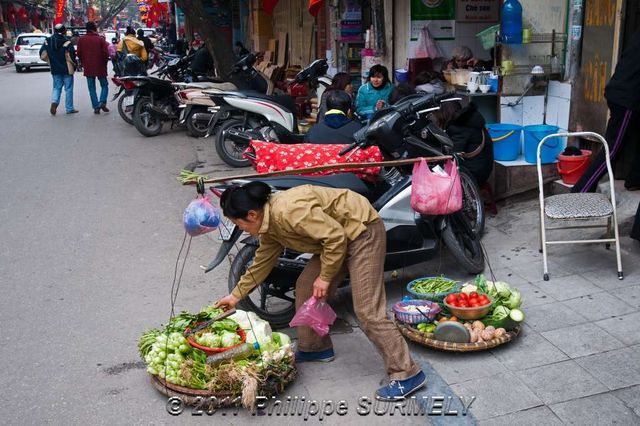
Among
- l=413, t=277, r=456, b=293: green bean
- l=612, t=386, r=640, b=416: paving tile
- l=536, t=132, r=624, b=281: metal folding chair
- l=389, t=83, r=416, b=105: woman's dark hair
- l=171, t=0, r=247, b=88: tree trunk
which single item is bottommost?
l=612, t=386, r=640, b=416: paving tile

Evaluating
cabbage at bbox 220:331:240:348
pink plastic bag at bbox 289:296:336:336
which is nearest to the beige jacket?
pink plastic bag at bbox 289:296:336:336

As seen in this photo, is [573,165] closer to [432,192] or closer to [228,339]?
[432,192]

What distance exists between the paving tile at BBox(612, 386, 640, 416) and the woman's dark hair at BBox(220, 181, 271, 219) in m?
2.08

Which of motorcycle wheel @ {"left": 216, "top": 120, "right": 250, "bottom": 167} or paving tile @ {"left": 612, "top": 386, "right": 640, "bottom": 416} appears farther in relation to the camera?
motorcycle wheel @ {"left": 216, "top": 120, "right": 250, "bottom": 167}

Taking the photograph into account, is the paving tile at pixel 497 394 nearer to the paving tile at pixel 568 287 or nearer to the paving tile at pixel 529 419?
the paving tile at pixel 529 419

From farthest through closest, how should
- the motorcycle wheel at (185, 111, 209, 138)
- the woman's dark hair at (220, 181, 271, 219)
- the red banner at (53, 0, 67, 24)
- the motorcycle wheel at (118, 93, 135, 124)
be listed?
the red banner at (53, 0, 67, 24) → the motorcycle wheel at (118, 93, 135, 124) → the motorcycle wheel at (185, 111, 209, 138) → the woman's dark hair at (220, 181, 271, 219)

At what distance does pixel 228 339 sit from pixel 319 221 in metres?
0.96

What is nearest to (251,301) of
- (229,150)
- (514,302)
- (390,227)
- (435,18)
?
(390,227)

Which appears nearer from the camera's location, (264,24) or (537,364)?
(537,364)

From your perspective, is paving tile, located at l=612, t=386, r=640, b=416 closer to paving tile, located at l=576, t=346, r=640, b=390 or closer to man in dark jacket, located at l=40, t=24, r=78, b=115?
paving tile, located at l=576, t=346, r=640, b=390

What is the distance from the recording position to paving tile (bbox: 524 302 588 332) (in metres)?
4.37

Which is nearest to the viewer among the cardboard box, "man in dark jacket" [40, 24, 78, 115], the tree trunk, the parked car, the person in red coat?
the tree trunk

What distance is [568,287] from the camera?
16.1 ft

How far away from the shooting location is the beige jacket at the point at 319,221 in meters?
3.39
